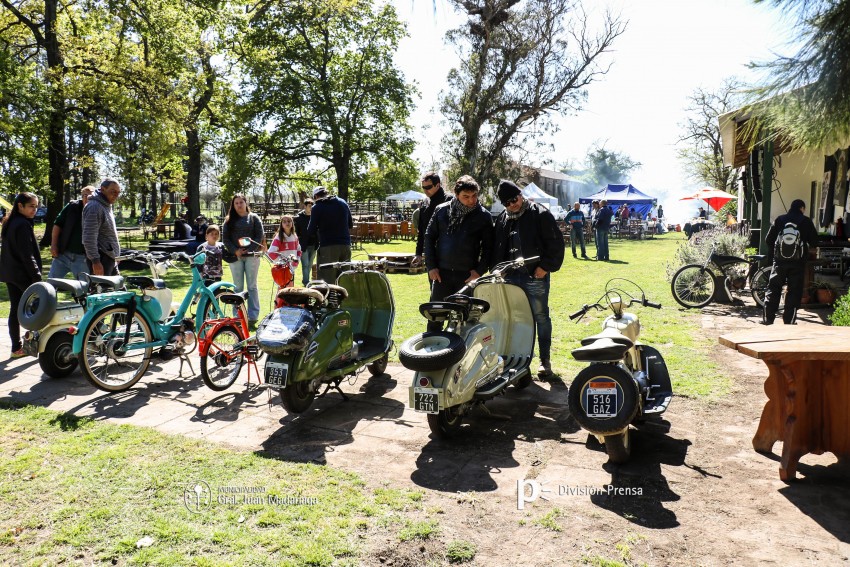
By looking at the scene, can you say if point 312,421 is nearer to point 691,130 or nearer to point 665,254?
point 665,254

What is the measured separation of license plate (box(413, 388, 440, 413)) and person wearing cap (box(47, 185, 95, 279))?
483 cm

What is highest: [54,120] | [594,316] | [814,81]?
[54,120]

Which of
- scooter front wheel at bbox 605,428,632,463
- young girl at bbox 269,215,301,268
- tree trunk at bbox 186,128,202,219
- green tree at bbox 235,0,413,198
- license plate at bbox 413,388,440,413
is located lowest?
scooter front wheel at bbox 605,428,632,463

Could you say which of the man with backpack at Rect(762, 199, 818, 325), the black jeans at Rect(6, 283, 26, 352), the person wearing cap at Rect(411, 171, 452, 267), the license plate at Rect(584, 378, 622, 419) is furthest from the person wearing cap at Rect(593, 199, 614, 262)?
the license plate at Rect(584, 378, 622, 419)

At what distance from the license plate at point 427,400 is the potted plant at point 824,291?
8.03 m

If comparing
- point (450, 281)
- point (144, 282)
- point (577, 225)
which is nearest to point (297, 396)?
point (450, 281)

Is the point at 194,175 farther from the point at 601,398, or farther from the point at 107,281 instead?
the point at 601,398

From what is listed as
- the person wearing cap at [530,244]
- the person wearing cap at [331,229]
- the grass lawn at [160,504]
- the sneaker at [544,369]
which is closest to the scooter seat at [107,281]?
the grass lawn at [160,504]

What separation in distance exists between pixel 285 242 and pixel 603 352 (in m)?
6.05

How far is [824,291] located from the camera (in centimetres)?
938

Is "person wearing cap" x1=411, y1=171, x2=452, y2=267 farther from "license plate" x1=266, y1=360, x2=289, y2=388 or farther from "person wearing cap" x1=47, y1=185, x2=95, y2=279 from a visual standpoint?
"person wearing cap" x1=47, y1=185, x2=95, y2=279

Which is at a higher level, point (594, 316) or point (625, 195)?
point (625, 195)

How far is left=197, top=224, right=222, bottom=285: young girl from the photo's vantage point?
7.79 metres

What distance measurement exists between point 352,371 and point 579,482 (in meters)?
2.38
